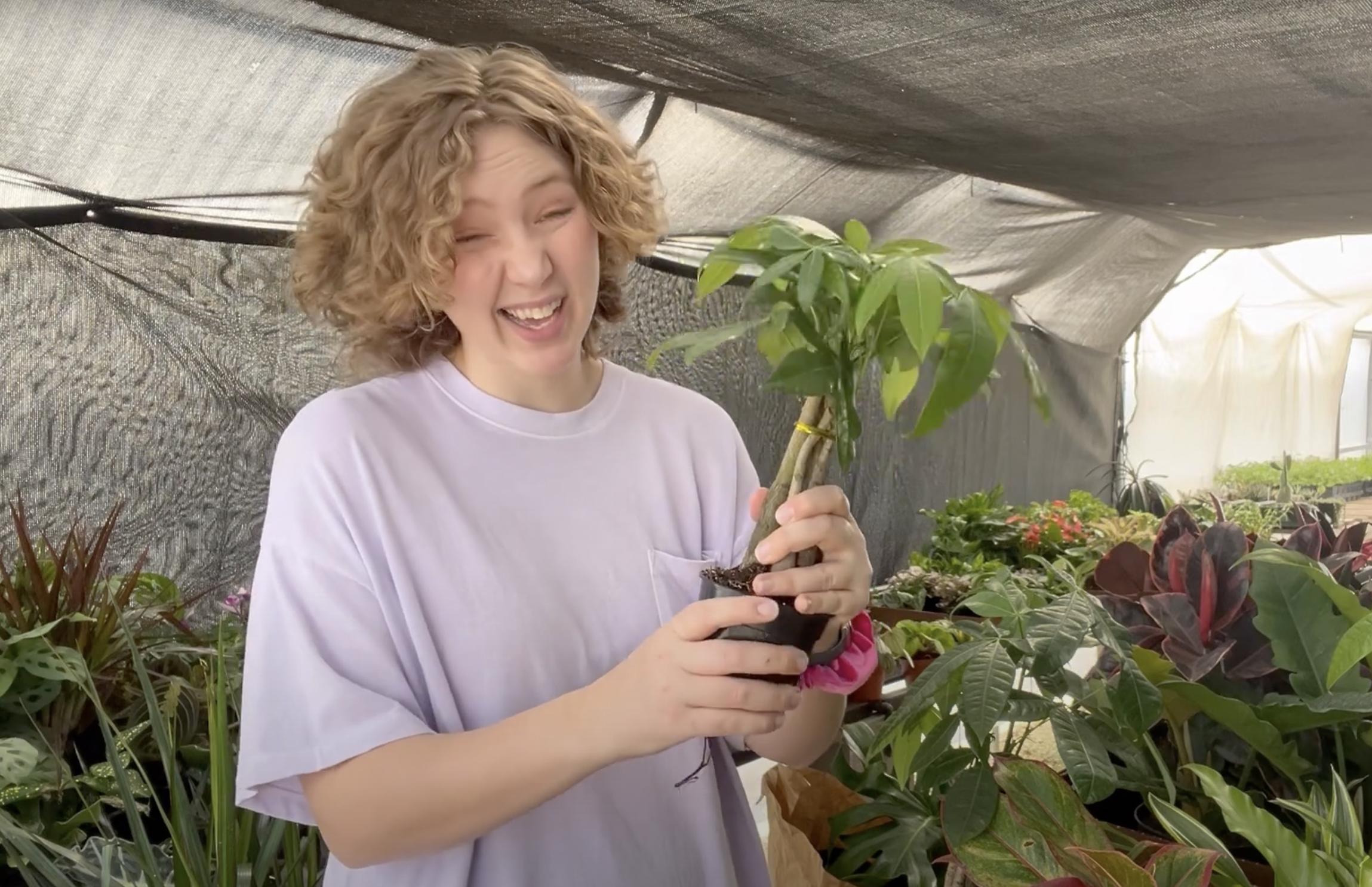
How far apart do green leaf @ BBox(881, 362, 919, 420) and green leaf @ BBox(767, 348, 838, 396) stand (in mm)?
58

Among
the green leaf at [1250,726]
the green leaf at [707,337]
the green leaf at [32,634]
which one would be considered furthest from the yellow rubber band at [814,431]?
the green leaf at [32,634]

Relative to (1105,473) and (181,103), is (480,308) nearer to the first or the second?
(181,103)

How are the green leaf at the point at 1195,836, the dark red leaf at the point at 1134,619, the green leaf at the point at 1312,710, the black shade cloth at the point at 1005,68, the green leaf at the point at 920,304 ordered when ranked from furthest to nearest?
the black shade cloth at the point at 1005,68
the dark red leaf at the point at 1134,619
the green leaf at the point at 1312,710
the green leaf at the point at 1195,836
the green leaf at the point at 920,304

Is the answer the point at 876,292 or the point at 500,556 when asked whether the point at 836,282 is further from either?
the point at 500,556

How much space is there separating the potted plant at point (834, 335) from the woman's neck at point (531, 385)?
0.73 ft

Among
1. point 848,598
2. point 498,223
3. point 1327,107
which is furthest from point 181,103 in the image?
point 1327,107

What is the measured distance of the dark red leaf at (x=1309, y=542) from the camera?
1349mm

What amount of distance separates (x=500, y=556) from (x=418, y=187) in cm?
38

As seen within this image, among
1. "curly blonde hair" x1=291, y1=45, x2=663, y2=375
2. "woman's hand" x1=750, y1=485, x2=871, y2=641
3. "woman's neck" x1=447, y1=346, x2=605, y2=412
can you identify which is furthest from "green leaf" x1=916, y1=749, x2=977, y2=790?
"curly blonde hair" x1=291, y1=45, x2=663, y2=375

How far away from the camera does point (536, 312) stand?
3.34 ft

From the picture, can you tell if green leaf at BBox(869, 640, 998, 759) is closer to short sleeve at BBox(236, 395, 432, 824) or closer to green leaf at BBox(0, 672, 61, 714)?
short sleeve at BBox(236, 395, 432, 824)

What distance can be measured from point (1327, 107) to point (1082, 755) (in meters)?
1.98

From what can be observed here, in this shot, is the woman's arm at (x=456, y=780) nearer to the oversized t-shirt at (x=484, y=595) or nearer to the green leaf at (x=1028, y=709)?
the oversized t-shirt at (x=484, y=595)

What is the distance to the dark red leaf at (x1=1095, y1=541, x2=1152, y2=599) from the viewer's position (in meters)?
1.40
